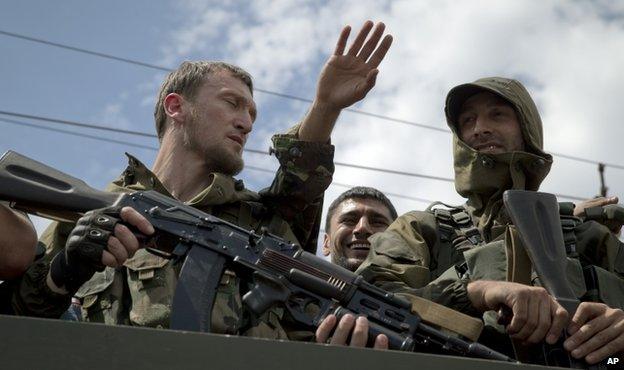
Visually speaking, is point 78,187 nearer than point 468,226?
Yes

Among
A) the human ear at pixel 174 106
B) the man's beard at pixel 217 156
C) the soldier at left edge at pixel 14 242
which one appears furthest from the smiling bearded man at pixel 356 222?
A: the soldier at left edge at pixel 14 242

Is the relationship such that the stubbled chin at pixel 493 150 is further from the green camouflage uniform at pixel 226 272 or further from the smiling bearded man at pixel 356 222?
the smiling bearded man at pixel 356 222

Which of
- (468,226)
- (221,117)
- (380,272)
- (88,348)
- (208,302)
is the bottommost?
(88,348)

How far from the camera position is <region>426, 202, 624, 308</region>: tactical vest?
245 cm

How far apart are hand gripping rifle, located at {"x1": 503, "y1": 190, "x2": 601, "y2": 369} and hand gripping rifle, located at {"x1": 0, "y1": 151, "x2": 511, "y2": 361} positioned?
0.40 meters

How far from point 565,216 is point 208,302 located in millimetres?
1350

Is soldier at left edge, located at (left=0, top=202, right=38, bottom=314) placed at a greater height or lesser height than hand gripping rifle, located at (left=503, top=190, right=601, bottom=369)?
lesser

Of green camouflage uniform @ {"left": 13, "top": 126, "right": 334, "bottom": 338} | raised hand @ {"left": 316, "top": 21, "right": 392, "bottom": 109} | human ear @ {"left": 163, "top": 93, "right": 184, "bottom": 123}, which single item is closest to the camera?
green camouflage uniform @ {"left": 13, "top": 126, "right": 334, "bottom": 338}

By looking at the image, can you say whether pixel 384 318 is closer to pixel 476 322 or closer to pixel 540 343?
pixel 476 322

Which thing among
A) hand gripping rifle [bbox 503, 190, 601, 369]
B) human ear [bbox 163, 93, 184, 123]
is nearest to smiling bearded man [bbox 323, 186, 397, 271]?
human ear [bbox 163, 93, 184, 123]

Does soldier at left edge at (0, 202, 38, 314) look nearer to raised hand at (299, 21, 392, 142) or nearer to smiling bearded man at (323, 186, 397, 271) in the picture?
raised hand at (299, 21, 392, 142)

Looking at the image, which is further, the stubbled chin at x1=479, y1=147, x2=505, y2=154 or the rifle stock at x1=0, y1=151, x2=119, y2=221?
the stubbled chin at x1=479, y1=147, x2=505, y2=154

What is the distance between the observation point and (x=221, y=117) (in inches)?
125

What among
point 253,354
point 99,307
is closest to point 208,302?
point 99,307
